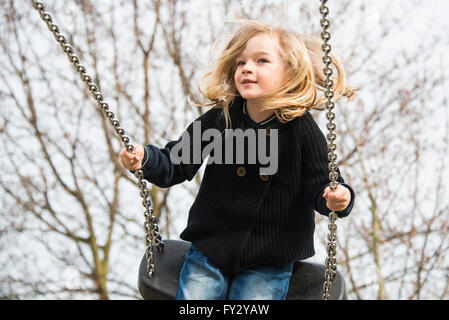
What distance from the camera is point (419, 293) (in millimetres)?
4508

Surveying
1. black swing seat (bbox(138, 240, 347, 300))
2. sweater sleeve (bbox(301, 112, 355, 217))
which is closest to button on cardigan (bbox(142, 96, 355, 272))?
sweater sleeve (bbox(301, 112, 355, 217))

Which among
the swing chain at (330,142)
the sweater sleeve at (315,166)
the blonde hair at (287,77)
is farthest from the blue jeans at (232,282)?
the blonde hair at (287,77)

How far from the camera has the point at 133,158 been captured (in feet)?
4.91

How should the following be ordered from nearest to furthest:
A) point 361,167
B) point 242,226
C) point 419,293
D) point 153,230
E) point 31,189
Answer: point 242,226 < point 153,230 < point 419,293 < point 361,167 < point 31,189

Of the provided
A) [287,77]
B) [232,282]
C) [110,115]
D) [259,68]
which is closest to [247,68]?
[259,68]

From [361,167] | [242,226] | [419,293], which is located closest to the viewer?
[242,226]

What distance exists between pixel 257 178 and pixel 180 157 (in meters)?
0.29

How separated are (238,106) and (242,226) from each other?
44 centimetres

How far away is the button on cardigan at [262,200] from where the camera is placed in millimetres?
1538

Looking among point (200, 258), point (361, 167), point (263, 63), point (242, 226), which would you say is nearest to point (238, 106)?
point (263, 63)

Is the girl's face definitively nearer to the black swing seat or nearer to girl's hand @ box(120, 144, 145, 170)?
girl's hand @ box(120, 144, 145, 170)

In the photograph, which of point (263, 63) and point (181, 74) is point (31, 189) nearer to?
point (181, 74)

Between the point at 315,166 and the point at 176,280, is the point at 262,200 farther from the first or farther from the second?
the point at 176,280

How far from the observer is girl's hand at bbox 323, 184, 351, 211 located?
4.61ft
